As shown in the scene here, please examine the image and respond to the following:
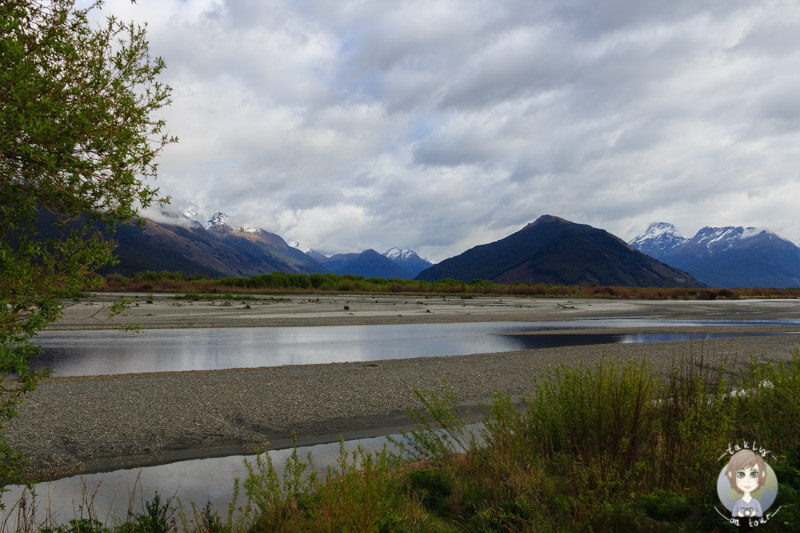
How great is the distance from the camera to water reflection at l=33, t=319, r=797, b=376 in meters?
21.8

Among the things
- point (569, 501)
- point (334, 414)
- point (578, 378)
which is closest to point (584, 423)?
point (578, 378)

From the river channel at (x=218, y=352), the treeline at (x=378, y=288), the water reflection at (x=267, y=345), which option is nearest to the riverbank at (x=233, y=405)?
the river channel at (x=218, y=352)

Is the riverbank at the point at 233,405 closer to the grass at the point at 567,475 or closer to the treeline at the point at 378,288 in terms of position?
the grass at the point at 567,475

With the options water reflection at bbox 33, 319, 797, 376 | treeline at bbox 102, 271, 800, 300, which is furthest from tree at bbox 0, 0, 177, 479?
treeline at bbox 102, 271, 800, 300

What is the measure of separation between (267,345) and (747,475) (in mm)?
27079

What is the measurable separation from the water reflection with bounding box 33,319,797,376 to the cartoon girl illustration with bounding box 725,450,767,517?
19.8 m

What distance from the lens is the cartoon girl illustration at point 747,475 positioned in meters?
3.66

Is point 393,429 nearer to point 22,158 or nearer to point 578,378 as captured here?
point 578,378

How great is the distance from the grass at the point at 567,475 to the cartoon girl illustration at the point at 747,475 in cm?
60

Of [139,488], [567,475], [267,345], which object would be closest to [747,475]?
[567,475]

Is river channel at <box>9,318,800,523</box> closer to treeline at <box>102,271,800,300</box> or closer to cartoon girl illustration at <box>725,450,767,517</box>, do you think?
cartoon girl illustration at <box>725,450,767,517</box>

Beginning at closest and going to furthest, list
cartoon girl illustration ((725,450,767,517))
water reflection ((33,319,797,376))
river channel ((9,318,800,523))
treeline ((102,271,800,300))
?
1. cartoon girl illustration ((725,450,767,517))
2. river channel ((9,318,800,523))
3. water reflection ((33,319,797,376))
4. treeline ((102,271,800,300))

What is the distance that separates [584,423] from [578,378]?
Result: 78 centimetres

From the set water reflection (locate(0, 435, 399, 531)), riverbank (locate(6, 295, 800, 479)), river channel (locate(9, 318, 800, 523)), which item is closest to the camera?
water reflection (locate(0, 435, 399, 531))
